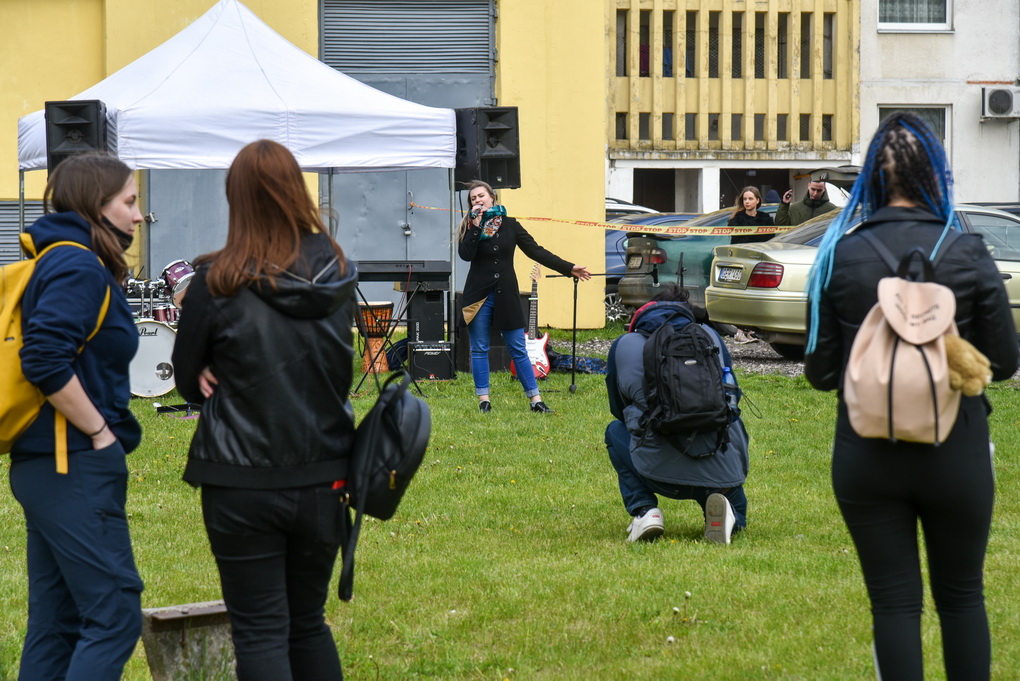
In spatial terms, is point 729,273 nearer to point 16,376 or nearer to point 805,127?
point 16,376

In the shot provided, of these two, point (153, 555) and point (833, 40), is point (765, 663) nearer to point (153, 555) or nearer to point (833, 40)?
point (153, 555)

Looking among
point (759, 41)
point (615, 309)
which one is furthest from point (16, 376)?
point (759, 41)

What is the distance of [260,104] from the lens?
1140cm

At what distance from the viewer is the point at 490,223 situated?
10711 millimetres

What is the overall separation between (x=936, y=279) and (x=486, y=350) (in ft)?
24.6

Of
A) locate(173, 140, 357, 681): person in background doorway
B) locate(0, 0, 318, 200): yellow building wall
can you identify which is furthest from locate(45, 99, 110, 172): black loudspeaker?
locate(173, 140, 357, 681): person in background doorway

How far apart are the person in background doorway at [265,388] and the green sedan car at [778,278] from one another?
32.0 feet

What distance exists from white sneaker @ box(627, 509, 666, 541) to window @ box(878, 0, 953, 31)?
1330 inches

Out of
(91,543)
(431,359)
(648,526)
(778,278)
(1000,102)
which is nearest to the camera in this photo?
(91,543)

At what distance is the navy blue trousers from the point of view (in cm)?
334

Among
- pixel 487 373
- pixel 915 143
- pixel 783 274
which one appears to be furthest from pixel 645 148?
pixel 915 143

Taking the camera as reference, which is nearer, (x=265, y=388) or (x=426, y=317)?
(x=265, y=388)

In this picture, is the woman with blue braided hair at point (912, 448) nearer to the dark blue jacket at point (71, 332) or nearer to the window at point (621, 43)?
the dark blue jacket at point (71, 332)

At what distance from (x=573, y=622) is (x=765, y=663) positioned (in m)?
0.84
